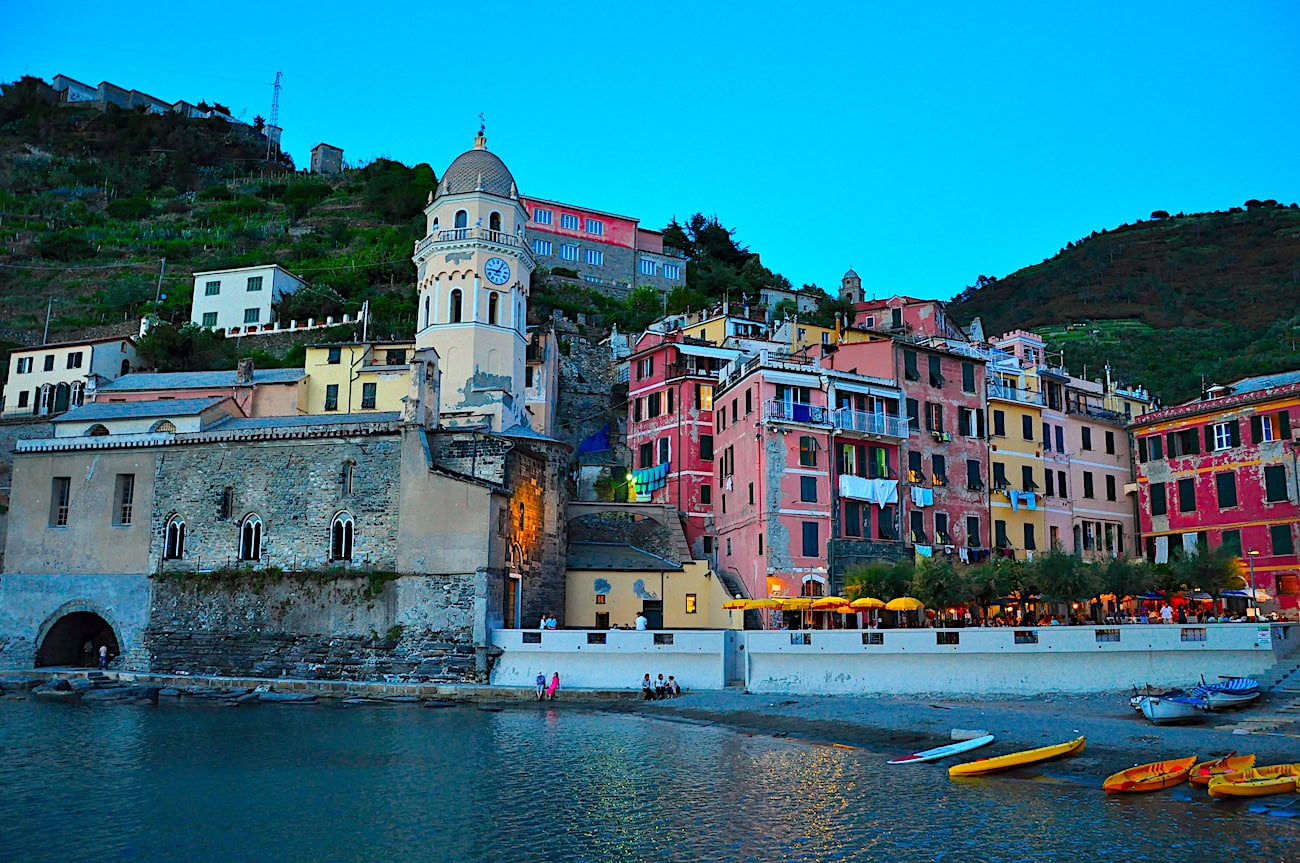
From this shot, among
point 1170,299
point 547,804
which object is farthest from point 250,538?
point 1170,299

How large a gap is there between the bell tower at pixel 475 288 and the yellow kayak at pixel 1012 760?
28845mm

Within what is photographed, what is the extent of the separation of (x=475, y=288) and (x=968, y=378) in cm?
2332

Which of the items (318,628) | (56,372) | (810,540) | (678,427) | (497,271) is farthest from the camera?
(56,372)

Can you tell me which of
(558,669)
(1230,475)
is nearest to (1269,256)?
(1230,475)

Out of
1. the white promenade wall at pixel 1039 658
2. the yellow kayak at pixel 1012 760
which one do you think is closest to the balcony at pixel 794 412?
the white promenade wall at pixel 1039 658

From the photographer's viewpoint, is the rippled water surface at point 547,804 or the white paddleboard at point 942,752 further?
the white paddleboard at point 942,752

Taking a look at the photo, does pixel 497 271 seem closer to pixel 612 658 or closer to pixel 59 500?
pixel 59 500

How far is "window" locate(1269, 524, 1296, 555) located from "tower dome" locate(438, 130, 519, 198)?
120ft

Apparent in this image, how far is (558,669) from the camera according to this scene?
36188mm

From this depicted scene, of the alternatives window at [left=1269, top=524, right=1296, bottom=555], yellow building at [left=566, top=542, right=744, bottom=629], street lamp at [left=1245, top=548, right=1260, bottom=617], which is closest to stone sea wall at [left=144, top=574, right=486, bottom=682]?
yellow building at [left=566, top=542, right=744, bottom=629]

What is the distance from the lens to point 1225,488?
45062 millimetres

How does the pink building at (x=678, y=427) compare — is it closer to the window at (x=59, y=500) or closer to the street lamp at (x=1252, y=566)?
the street lamp at (x=1252, y=566)

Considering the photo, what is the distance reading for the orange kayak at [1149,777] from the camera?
2122 centimetres

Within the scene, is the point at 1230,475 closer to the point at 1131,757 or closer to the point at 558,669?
the point at 1131,757
